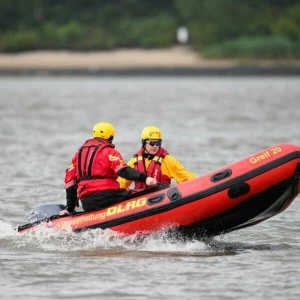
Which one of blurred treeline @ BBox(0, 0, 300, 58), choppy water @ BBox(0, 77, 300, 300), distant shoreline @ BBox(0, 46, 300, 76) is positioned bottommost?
choppy water @ BBox(0, 77, 300, 300)

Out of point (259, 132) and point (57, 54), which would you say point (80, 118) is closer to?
point (259, 132)

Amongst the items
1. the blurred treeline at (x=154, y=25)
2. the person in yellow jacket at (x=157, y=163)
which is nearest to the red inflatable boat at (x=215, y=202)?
the person in yellow jacket at (x=157, y=163)

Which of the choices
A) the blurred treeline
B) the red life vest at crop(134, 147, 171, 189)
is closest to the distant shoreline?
the blurred treeline

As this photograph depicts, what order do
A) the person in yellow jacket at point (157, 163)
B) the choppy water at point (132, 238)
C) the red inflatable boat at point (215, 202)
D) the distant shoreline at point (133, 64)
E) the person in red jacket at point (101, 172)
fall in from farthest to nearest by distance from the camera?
the distant shoreline at point (133, 64)
the person in yellow jacket at point (157, 163)
the person in red jacket at point (101, 172)
the red inflatable boat at point (215, 202)
the choppy water at point (132, 238)

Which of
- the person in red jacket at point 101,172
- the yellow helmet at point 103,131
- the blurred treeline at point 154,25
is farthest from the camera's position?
the blurred treeline at point 154,25

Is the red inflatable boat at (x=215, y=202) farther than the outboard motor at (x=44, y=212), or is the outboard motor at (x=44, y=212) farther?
the outboard motor at (x=44, y=212)

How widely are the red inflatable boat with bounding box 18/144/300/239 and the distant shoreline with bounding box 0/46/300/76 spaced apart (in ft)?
178

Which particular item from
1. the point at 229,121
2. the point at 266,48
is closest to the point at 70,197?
the point at 229,121

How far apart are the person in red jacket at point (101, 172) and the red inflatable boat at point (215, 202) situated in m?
0.11

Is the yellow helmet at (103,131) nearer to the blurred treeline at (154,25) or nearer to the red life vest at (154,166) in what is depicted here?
the red life vest at (154,166)

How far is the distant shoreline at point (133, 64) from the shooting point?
216 feet

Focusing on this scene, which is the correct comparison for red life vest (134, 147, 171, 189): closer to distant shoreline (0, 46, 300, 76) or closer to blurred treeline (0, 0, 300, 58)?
distant shoreline (0, 46, 300, 76)

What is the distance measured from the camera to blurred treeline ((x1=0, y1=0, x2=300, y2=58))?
6669 centimetres

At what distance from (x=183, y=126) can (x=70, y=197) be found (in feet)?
52.8
